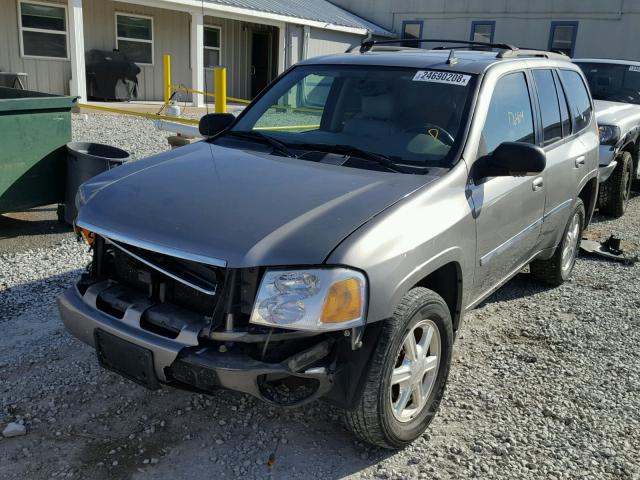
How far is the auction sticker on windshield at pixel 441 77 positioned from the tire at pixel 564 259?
6.24ft

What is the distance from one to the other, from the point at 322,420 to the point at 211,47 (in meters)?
17.6

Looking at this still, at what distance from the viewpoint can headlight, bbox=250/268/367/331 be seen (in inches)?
96.4

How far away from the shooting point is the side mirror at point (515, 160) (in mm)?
3213

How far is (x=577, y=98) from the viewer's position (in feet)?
16.6

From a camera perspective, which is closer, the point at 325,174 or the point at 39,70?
the point at 325,174

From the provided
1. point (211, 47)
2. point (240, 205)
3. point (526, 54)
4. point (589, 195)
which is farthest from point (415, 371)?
point (211, 47)

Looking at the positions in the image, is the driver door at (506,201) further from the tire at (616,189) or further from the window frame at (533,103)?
the tire at (616,189)

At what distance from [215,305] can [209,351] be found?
7.4 inches

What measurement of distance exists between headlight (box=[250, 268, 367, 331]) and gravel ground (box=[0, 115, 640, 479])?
0.47m

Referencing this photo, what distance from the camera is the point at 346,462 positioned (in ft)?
9.71

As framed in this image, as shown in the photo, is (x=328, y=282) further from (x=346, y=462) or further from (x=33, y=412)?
(x=33, y=412)

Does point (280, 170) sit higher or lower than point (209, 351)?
higher

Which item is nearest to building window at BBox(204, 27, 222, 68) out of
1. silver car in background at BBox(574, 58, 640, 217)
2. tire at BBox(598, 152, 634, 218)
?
silver car in background at BBox(574, 58, 640, 217)

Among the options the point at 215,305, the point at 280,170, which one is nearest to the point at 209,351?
the point at 215,305
